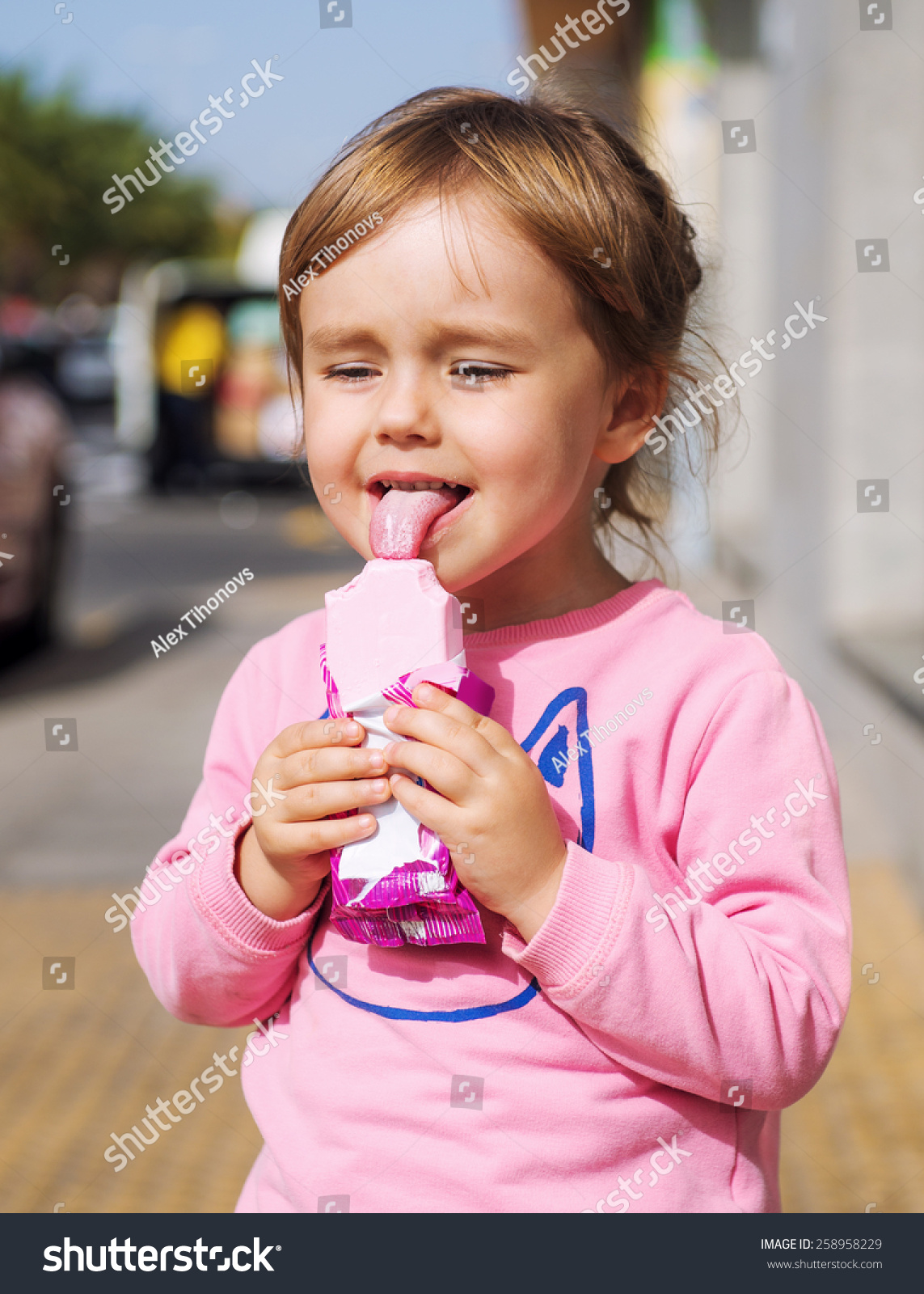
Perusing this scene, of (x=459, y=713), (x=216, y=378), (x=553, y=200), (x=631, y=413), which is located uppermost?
(x=216, y=378)

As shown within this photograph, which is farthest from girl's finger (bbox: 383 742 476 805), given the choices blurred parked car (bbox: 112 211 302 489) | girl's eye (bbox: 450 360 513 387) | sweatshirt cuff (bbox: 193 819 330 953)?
blurred parked car (bbox: 112 211 302 489)

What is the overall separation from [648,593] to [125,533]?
1286 centimetres

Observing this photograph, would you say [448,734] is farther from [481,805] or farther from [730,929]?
[730,929]

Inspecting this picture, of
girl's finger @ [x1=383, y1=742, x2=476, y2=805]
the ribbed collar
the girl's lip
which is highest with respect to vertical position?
the girl's lip

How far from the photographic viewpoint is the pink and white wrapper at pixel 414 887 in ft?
4.12

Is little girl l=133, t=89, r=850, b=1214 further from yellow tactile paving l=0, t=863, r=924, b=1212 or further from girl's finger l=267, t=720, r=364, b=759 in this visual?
yellow tactile paving l=0, t=863, r=924, b=1212

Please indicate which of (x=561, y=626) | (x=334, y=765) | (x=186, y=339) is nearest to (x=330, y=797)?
(x=334, y=765)

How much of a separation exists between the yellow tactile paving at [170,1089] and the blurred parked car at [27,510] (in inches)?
131

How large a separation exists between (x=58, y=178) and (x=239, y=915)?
31.9 metres

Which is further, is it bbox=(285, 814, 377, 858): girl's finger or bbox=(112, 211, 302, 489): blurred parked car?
bbox=(112, 211, 302, 489): blurred parked car

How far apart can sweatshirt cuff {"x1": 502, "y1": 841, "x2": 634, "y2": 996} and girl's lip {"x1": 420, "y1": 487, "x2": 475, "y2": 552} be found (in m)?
0.35

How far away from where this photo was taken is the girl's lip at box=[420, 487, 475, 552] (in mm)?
1336

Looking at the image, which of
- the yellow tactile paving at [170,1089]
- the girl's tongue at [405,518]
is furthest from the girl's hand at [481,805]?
the yellow tactile paving at [170,1089]

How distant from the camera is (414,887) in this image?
4.12 ft
